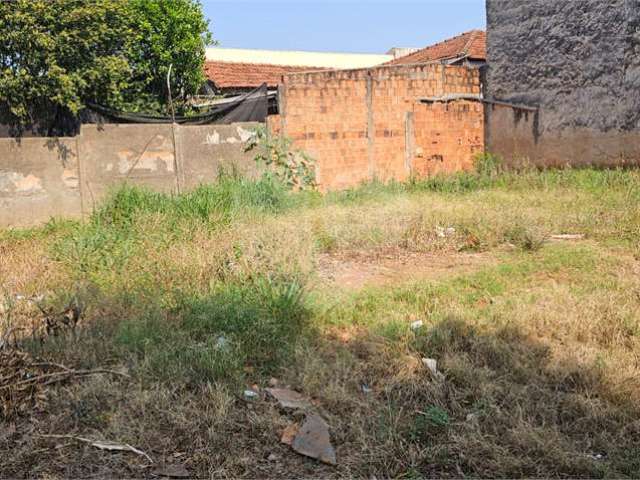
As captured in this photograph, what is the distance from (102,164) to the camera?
25.3 ft

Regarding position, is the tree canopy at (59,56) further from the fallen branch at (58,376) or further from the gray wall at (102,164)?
the fallen branch at (58,376)

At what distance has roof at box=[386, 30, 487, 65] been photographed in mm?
17953

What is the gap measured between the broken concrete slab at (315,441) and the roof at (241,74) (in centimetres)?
1622

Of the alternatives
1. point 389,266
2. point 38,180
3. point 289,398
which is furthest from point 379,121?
point 289,398

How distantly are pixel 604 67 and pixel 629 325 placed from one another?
7.98m

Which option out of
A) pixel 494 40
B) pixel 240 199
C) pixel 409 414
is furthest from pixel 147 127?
pixel 494 40

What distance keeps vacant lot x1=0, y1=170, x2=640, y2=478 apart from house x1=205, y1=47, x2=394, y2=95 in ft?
32.3

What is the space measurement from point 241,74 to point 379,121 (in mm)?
9760

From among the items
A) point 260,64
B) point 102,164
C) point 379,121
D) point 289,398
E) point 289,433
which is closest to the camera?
point 289,433

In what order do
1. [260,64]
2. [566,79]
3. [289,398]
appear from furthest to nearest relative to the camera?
[260,64] → [566,79] → [289,398]

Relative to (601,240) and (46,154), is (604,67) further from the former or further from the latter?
(46,154)

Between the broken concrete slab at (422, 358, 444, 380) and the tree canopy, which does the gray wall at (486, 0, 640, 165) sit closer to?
the tree canopy

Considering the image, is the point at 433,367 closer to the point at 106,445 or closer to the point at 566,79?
the point at 106,445

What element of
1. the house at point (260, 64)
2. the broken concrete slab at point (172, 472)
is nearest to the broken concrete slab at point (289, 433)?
the broken concrete slab at point (172, 472)
